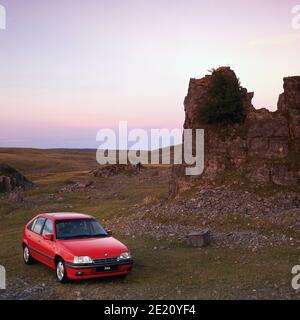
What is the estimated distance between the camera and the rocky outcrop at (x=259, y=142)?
2494 centimetres

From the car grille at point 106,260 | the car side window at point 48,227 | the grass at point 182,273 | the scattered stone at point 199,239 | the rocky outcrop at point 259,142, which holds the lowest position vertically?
the grass at point 182,273

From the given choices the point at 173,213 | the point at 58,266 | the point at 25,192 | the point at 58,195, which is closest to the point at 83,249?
the point at 58,266

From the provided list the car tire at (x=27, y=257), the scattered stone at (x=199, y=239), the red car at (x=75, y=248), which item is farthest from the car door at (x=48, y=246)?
the scattered stone at (x=199, y=239)

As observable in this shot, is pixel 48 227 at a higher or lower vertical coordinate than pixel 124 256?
higher

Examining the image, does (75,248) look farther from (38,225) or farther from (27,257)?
(27,257)

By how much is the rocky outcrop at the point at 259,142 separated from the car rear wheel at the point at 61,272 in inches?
528

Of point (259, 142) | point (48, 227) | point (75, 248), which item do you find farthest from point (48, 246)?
point (259, 142)

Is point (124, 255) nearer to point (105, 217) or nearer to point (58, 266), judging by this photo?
point (58, 266)

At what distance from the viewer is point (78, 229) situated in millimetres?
15461

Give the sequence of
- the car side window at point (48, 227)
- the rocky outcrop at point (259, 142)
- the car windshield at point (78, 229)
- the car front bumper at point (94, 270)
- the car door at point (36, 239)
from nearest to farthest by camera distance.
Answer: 1. the car front bumper at point (94, 270)
2. the car windshield at point (78, 229)
3. the car side window at point (48, 227)
4. the car door at point (36, 239)
5. the rocky outcrop at point (259, 142)

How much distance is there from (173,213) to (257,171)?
188 inches

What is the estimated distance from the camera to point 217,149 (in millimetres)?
26969

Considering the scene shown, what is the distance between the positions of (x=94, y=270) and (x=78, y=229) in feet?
7.33

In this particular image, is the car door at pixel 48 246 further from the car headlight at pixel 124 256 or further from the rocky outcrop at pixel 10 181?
the rocky outcrop at pixel 10 181
